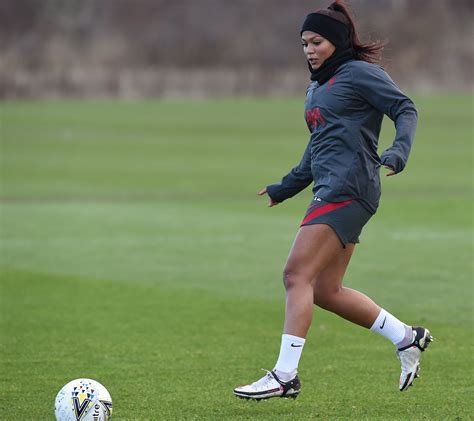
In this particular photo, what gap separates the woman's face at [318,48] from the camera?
7.24 meters

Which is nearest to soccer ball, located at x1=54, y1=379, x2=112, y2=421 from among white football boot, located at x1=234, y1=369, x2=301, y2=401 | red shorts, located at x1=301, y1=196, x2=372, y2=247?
white football boot, located at x1=234, y1=369, x2=301, y2=401

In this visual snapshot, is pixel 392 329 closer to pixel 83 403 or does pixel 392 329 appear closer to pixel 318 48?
pixel 318 48

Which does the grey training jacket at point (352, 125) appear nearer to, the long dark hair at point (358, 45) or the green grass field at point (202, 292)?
the long dark hair at point (358, 45)

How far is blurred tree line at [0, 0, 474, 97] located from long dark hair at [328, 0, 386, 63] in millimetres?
52996

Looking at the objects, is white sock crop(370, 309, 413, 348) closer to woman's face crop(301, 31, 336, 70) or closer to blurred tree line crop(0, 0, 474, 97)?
woman's face crop(301, 31, 336, 70)

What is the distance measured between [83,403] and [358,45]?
273 cm

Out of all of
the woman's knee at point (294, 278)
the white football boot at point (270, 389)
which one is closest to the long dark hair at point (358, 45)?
the woman's knee at point (294, 278)

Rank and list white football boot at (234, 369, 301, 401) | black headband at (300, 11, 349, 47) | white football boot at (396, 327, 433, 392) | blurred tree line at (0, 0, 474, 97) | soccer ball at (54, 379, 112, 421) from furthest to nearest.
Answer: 1. blurred tree line at (0, 0, 474, 97)
2. white football boot at (396, 327, 433, 392)
3. black headband at (300, 11, 349, 47)
4. white football boot at (234, 369, 301, 401)
5. soccer ball at (54, 379, 112, 421)

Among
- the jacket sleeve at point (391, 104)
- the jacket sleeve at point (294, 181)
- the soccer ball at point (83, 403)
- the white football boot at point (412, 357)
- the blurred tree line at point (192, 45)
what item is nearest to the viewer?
the soccer ball at point (83, 403)

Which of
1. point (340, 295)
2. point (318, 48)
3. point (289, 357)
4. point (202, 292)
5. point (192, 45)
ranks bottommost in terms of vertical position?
point (192, 45)

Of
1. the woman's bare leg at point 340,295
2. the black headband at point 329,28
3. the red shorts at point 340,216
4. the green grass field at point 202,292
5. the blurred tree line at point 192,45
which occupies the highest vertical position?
the black headband at point 329,28

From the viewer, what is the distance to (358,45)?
7328 millimetres

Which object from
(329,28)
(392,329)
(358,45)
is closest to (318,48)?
(329,28)

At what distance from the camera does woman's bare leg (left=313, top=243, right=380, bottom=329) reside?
288 inches
